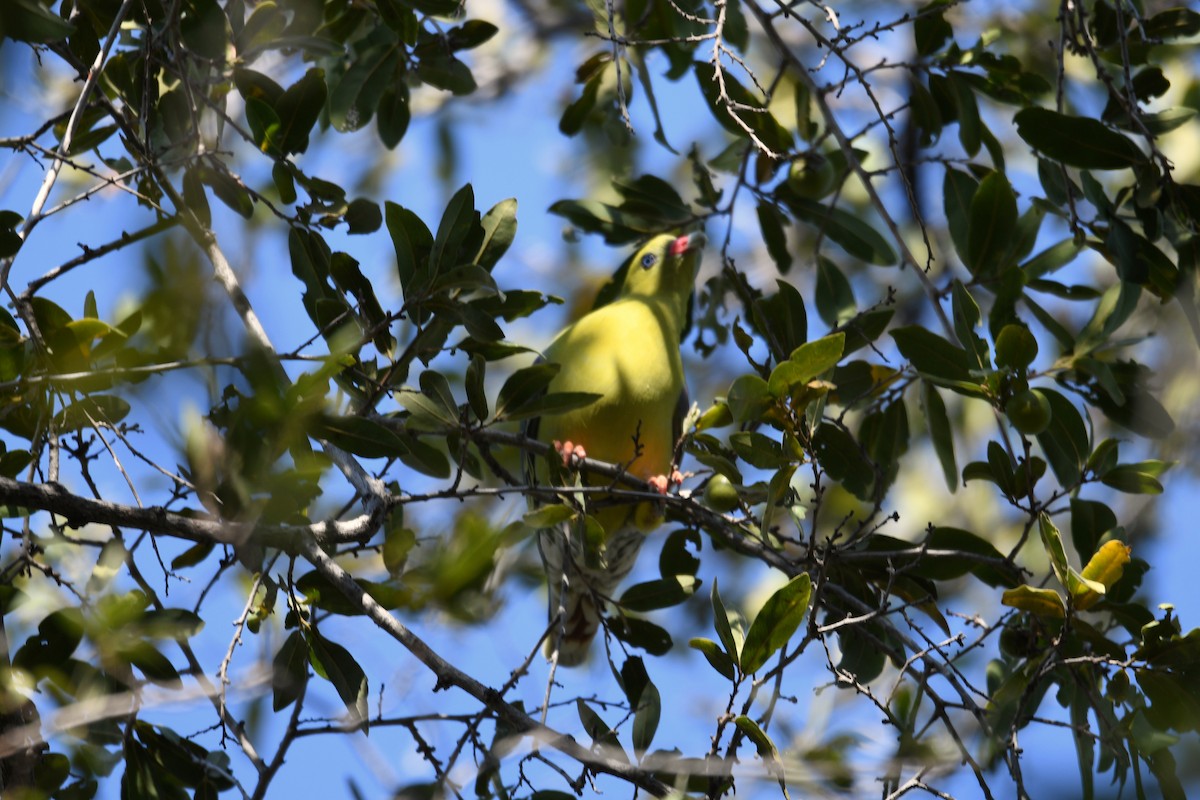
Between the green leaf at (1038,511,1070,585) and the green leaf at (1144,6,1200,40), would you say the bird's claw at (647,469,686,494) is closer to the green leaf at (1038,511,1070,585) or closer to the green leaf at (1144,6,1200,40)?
the green leaf at (1038,511,1070,585)

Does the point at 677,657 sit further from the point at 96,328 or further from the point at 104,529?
the point at 96,328

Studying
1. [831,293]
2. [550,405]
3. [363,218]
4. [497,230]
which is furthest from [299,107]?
[831,293]

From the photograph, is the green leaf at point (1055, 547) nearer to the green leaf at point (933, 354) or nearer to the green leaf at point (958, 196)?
the green leaf at point (933, 354)

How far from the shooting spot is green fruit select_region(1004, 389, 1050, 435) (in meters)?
2.59

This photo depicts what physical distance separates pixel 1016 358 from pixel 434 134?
225 inches

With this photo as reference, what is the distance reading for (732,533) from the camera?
10.1 feet

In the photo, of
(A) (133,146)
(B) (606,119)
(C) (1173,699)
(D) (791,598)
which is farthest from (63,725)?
(B) (606,119)

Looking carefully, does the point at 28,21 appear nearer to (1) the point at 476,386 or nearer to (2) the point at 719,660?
(1) the point at 476,386

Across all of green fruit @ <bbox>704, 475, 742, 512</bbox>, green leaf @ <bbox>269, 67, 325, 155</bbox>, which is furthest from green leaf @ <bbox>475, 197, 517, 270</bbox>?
green fruit @ <bbox>704, 475, 742, 512</bbox>

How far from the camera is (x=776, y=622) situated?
7.95 feet

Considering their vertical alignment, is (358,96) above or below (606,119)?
below

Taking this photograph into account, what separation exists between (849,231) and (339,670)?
213cm

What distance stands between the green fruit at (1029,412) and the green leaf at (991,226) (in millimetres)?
776

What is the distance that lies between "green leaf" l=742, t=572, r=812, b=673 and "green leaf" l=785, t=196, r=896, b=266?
1.62m
